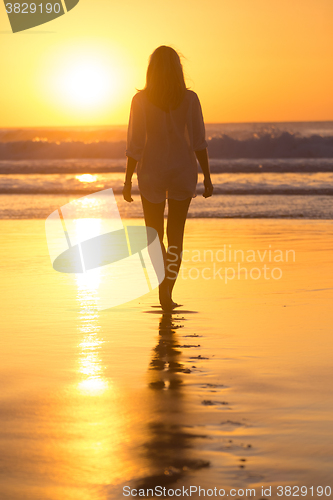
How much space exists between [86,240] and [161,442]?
6.17 meters

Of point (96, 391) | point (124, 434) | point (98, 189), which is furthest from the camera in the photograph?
point (98, 189)

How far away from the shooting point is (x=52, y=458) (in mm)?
2113

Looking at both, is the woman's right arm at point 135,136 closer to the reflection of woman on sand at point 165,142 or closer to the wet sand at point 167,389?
the reflection of woman on sand at point 165,142

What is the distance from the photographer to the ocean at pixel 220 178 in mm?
12172

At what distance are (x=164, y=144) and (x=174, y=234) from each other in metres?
0.60

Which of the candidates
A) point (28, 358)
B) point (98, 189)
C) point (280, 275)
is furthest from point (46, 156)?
point (28, 358)

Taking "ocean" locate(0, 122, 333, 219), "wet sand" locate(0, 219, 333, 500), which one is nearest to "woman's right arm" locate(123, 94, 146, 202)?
"wet sand" locate(0, 219, 333, 500)

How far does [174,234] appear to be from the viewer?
4555 millimetres

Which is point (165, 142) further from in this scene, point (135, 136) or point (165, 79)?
point (165, 79)

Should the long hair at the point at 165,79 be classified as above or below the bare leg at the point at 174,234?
above

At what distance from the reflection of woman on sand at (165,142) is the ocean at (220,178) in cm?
654

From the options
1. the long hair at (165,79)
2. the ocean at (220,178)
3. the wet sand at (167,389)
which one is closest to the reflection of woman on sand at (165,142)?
the long hair at (165,79)

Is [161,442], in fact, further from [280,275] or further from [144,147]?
[280,275]

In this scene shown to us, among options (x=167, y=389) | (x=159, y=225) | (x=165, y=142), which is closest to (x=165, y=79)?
(x=165, y=142)
